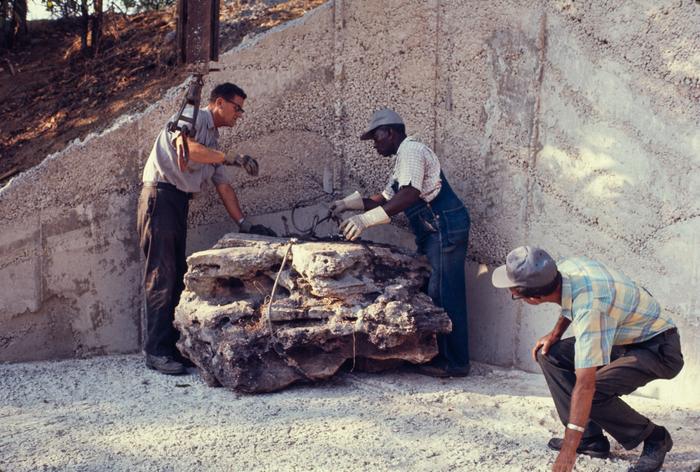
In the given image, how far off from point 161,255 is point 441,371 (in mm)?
1904

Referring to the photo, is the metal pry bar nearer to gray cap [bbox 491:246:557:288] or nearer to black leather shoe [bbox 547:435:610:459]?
gray cap [bbox 491:246:557:288]

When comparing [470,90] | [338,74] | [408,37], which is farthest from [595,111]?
[338,74]

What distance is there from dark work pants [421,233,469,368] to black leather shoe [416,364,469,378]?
0.03 m

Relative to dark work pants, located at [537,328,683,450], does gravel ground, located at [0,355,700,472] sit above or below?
below

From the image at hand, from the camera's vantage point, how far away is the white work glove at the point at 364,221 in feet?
17.2

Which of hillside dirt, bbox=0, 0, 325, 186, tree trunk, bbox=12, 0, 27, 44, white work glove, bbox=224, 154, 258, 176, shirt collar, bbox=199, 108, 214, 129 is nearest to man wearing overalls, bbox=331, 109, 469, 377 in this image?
white work glove, bbox=224, 154, 258, 176

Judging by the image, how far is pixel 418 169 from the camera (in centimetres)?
521

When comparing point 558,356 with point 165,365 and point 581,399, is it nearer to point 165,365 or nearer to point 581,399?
point 581,399

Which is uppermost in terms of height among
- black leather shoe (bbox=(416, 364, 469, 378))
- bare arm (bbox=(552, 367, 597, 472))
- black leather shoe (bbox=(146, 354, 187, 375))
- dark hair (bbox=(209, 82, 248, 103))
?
dark hair (bbox=(209, 82, 248, 103))

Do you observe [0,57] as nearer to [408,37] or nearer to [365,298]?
[408,37]

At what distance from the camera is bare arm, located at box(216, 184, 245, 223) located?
19.3 feet

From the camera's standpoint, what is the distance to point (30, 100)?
687 cm

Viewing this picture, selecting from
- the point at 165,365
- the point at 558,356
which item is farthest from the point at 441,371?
the point at 165,365

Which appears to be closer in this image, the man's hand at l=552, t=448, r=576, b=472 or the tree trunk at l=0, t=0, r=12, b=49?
the man's hand at l=552, t=448, r=576, b=472
